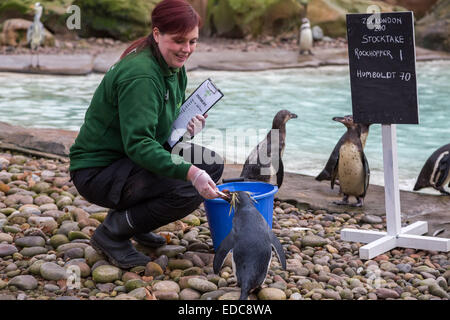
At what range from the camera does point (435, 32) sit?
45.5 ft

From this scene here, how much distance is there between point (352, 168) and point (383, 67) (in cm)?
109

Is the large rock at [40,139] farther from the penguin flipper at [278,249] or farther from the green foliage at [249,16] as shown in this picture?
the green foliage at [249,16]

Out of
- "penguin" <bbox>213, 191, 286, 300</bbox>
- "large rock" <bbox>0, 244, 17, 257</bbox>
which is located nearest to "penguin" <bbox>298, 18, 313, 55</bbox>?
"large rock" <bbox>0, 244, 17, 257</bbox>

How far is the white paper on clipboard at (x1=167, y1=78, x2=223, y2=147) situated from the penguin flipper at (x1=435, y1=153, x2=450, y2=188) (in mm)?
2154

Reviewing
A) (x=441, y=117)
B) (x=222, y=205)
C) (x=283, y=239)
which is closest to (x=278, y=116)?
(x=283, y=239)

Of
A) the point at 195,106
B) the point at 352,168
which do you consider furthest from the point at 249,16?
the point at 195,106

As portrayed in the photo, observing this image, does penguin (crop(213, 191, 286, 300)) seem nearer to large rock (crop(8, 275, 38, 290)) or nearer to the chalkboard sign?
large rock (crop(8, 275, 38, 290))

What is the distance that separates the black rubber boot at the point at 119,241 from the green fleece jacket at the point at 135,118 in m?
0.28

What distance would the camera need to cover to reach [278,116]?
4926 mm

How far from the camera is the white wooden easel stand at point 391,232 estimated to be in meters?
3.41

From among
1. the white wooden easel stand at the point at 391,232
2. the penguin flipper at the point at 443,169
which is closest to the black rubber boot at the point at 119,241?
the white wooden easel stand at the point at 391,232

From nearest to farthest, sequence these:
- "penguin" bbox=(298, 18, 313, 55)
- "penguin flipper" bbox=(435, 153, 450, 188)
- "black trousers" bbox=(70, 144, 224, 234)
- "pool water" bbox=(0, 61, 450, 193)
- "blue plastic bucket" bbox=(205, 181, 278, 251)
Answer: "black trousers" bbox=(70, 144, 224, 234) < "blue plastic bucket" bbox=(205, 181, 278, 251) < "penguin flipper" bbox=(435, 153, 450, 188) < "pool water" bbox=(0, 61, 450, 193) < "penguin" bbox=(298, 18, 313, 55)

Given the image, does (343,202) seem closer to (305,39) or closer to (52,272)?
(52,272)

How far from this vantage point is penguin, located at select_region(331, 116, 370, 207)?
432 centimetres
